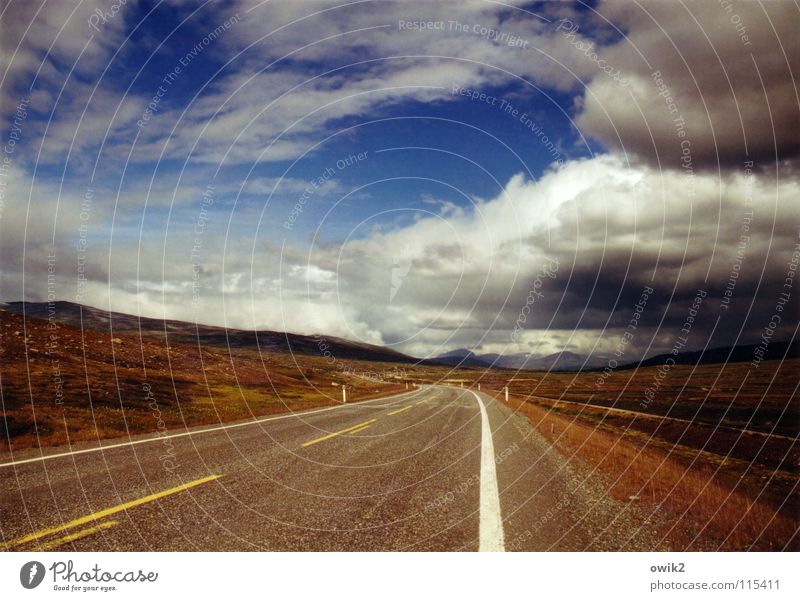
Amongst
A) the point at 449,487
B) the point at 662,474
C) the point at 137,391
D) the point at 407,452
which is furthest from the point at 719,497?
the point at 137,391

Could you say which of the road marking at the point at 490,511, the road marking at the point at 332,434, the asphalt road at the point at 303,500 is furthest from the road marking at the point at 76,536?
the road marking at the point at 332,434

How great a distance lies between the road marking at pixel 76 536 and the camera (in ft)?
17.7

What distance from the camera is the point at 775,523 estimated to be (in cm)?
647

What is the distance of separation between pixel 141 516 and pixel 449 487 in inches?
184

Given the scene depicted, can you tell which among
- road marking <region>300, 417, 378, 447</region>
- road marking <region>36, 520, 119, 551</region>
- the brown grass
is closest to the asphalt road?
road marking <region>36, 520, 119, 551</region>

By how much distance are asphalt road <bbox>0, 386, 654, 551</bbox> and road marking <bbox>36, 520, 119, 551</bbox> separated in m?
0.02

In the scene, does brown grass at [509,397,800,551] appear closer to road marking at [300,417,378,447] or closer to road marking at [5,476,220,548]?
road marking at [300,417,378,447]

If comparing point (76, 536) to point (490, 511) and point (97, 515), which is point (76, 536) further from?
point (490, 511)

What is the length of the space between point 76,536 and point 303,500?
2.82m

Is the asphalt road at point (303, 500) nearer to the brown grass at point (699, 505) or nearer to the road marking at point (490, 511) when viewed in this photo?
the road marking at point (490, 511)

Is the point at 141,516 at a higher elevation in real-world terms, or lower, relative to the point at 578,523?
higher

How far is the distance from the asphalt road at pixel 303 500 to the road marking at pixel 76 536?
0.06 feet
